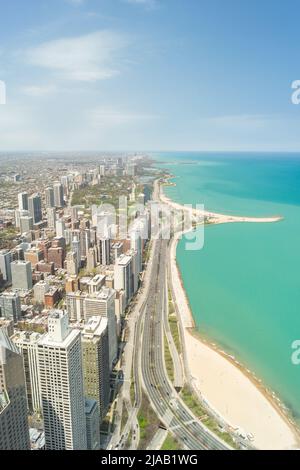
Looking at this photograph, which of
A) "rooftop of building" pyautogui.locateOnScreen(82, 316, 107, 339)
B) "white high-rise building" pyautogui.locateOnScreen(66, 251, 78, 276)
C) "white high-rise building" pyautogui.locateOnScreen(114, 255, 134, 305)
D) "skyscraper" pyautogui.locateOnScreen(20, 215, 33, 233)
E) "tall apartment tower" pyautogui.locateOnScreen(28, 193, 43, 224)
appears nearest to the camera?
"rooftop of building" pyautogui.locateOnScreen(82, 316, 107, 339)

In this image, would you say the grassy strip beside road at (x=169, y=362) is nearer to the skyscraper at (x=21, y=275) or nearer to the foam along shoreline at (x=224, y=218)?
the skyscraper at (x=21, y=275)

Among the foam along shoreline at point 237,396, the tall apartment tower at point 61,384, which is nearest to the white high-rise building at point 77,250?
the foam along shoreline at point 237,396


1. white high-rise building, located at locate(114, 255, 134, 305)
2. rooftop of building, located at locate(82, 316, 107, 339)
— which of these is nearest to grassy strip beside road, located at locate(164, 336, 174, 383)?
rooftop of building, located at locate(82, 316, 107, 339)

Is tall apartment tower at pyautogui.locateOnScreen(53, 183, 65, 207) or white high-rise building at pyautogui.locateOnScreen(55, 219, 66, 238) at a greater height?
tall apartment tower at pyautogui.locateOnScreen(53, 183, 65, 207)

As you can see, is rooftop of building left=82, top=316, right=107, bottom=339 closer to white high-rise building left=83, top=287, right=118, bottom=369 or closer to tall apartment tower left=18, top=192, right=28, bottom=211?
white high-rise building left=83, top=287, right=118, bottom=369

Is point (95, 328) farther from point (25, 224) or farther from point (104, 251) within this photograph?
point (25, 224)

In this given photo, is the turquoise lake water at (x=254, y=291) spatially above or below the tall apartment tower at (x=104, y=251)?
below

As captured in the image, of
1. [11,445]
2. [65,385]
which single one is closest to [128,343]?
[65,385]
